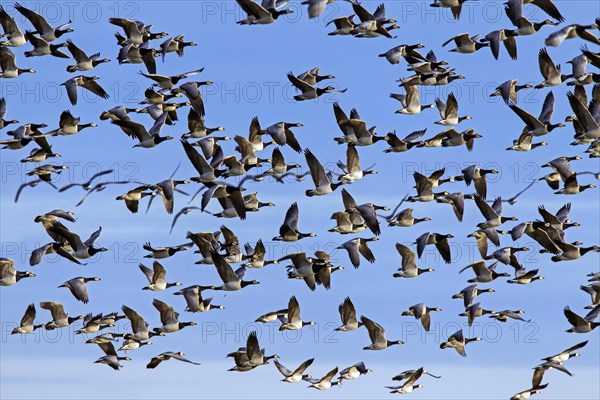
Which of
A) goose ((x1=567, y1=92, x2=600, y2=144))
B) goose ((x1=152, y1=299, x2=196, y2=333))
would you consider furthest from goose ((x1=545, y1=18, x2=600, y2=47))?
goose ((x1=152, y1=299, x2=196, y2=333))

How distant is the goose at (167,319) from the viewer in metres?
51.2

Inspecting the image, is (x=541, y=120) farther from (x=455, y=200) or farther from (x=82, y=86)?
(x=82, y=86)

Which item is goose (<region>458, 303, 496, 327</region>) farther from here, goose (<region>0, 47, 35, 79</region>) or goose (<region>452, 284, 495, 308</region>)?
goose (<region>0, 47, 35, 79</region>)

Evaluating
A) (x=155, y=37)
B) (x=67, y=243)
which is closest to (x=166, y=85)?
(x=155, y=37)

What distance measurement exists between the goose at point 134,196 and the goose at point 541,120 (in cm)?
1116

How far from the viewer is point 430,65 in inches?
1901

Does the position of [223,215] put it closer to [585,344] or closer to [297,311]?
[297,311]

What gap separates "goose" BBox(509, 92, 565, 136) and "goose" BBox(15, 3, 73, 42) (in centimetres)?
1363

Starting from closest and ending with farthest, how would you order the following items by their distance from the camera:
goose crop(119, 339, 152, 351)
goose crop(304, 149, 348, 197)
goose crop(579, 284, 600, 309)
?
goose crop(304, 149, 348, 197) → goose crop(579, 284, 600, 309) → goose crop(119, 339, 152, 351)

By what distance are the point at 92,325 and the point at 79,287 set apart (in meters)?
1.96

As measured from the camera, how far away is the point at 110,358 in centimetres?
5122

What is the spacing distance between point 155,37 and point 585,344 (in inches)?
637

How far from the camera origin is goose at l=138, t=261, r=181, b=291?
5078 centimetres

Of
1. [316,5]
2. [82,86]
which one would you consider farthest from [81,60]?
[316,5]
